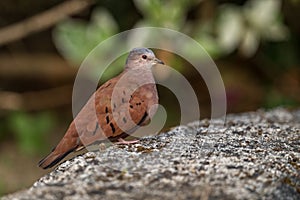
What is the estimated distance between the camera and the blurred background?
209 inches

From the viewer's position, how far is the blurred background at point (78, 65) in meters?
5.32

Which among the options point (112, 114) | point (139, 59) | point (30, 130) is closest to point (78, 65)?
point (30, 130)

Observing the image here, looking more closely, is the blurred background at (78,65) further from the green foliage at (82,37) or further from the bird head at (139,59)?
the bird head at (139,59)

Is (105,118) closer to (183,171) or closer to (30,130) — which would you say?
(183,171)

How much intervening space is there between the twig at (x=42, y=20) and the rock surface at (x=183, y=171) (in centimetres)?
276

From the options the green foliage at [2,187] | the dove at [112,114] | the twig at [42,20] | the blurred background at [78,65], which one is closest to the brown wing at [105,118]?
the dove at [112,114]

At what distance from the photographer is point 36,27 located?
5.80 meters

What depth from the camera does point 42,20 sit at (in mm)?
5754

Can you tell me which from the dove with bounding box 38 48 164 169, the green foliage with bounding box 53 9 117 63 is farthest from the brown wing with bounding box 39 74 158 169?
the green foliage with bounding box 53 9 117 63

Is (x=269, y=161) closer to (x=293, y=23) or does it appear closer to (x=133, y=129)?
(x=133, y=129)

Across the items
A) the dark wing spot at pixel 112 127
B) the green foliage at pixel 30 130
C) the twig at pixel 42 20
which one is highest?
the twig at pixel 42 20

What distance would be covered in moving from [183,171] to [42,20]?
3.56 meters

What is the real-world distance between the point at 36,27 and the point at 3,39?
0.97ft

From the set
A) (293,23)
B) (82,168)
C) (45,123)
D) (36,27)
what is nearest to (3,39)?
(36,27)
